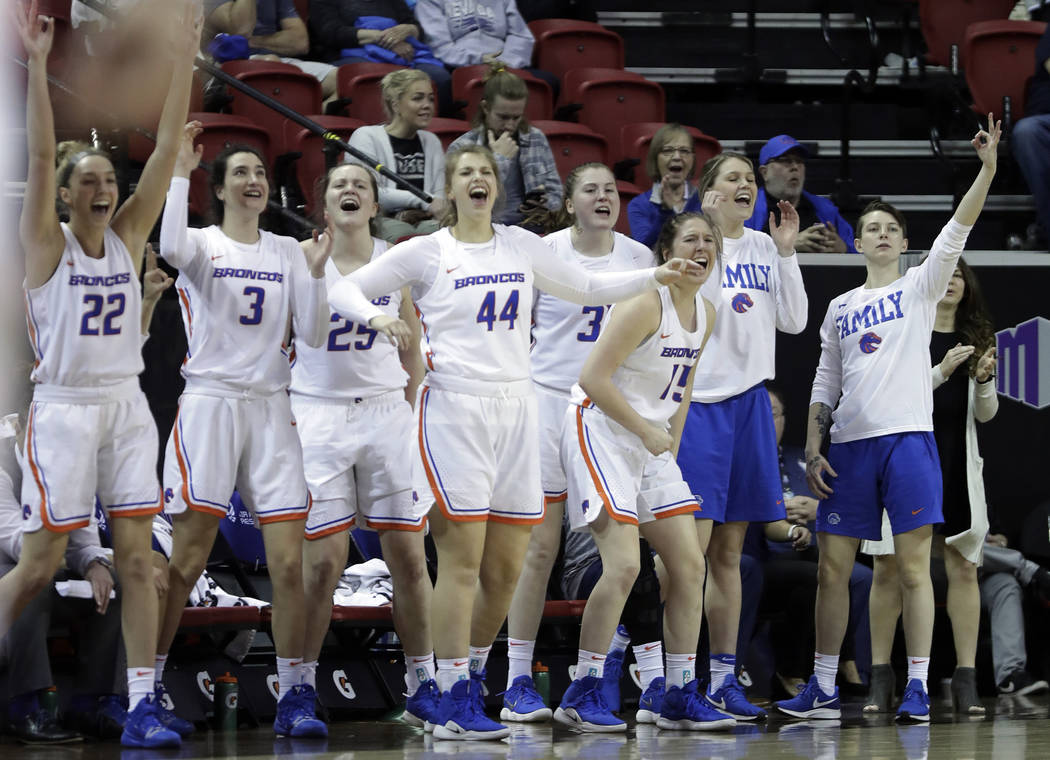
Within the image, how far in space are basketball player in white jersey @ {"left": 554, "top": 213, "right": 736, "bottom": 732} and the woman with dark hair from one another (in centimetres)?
117

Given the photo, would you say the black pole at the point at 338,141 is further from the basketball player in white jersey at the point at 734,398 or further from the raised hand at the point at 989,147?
the raised hand at the point at 989,147

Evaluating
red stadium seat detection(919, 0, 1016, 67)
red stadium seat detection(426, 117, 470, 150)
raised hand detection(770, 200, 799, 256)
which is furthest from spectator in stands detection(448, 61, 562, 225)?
red stadium seat detection(919, 0, 1016, 67)

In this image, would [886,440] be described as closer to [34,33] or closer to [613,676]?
[613,676]

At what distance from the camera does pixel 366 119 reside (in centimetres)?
852

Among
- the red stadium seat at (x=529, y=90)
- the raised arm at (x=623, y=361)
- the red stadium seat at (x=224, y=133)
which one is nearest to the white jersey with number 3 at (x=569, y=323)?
the raised arm at (x=623, y=361)

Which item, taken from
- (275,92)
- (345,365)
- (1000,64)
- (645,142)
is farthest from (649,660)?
(1000,64)

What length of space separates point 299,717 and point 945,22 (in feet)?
22.4

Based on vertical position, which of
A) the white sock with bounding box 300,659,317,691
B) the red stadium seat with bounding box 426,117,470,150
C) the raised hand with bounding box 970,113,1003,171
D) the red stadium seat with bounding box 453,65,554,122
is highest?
the red stadium seat with bounding box 453,65,554,122

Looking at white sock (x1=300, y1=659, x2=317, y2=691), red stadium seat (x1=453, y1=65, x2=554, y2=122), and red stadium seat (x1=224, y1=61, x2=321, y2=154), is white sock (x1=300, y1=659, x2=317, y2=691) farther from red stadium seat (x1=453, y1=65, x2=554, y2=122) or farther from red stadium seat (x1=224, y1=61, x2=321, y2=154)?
red stadium seat (x1=453, y1=65, x2=554, y2=122)

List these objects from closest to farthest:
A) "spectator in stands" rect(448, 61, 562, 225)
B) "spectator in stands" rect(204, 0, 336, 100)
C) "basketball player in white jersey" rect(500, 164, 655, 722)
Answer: "basketball player in white jersey" rect(500, 164, 655, 722) < "spectator in stands" rect(448, 61, 562, 225) < "spectator in stands" rect(204, 0, 336, 100)

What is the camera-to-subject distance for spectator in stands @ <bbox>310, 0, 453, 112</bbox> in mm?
9172

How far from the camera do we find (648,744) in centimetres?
477

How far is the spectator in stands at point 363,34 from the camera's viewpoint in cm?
917

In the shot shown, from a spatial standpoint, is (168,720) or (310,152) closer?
(168,720)
